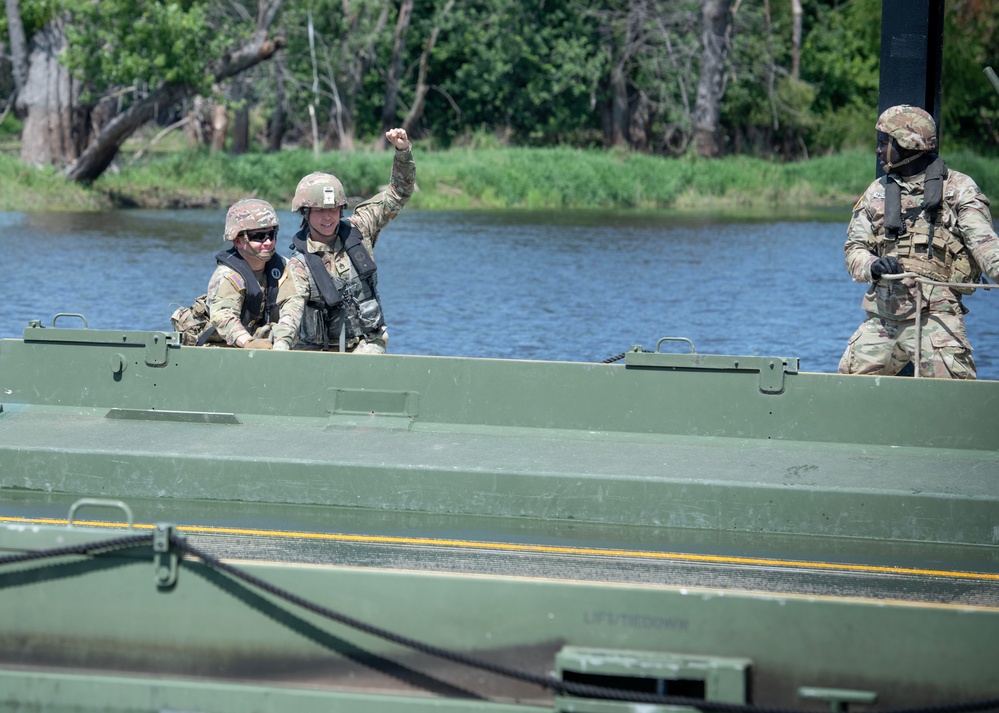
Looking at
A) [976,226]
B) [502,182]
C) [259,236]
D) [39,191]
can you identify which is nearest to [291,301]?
[259,236]

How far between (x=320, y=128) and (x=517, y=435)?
51.2 m

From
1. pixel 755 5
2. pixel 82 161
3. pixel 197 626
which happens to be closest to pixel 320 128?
pixel 755 5

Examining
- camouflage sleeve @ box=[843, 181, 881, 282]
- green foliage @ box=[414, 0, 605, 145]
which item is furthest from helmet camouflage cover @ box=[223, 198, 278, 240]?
green foliage @ box=[414, 0, 605, 145]

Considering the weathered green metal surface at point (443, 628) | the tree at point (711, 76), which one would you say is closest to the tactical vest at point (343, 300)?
the weathered green metal surface at point (443, 628)

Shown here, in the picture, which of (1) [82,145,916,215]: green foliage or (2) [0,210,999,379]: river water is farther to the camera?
(1) [82,145,916,215]: green foliage

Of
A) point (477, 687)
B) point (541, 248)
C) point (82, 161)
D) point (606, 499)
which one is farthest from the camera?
point (82, 161)

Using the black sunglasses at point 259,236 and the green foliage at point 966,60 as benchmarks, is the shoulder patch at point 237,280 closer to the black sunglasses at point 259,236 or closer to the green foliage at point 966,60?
the black sunglasses at point 259,236

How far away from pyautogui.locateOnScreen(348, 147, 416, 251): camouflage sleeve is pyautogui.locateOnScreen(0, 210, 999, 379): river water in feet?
29.3

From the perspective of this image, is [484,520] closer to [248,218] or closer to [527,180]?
[248,218]

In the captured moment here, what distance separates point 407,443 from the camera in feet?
25.4

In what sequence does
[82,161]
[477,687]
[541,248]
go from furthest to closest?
[82,161] → [541,248] → [477,687]

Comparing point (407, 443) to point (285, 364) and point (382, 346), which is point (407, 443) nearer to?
point (285, 364)

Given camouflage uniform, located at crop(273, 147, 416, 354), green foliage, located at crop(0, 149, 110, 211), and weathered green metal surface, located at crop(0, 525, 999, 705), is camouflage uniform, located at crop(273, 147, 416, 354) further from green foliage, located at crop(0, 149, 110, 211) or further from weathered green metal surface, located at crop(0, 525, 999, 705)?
green foliage, located at crop(0, 149, 110, 211)

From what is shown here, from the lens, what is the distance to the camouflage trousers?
27.9 feet
